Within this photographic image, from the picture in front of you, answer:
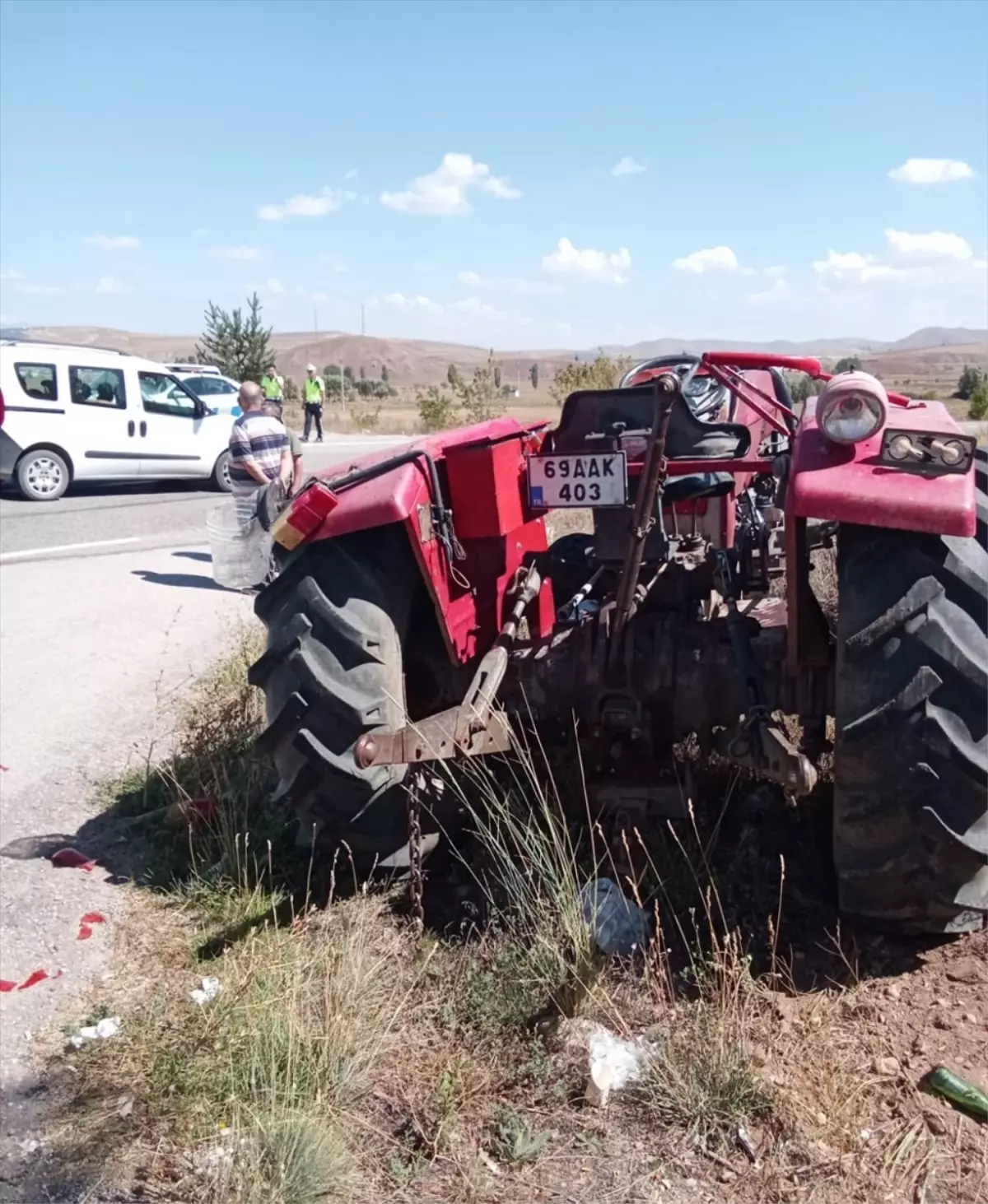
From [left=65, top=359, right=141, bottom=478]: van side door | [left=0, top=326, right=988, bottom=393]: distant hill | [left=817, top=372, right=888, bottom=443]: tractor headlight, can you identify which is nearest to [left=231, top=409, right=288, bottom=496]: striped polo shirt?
[left=817, top=372, right=888, bottom=443]: tractor headlight

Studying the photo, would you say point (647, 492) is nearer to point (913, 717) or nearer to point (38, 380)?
point (913, 717)

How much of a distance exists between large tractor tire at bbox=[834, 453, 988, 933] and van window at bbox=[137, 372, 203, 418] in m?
15.6

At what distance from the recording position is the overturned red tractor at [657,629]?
3.23 metres

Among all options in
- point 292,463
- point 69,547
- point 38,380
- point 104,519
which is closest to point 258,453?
point 292,463

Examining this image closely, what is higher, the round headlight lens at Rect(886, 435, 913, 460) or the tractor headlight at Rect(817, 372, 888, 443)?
the tractor headlight at Rect(817, 372, 888, 443)

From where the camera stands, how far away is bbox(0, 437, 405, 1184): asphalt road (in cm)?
384

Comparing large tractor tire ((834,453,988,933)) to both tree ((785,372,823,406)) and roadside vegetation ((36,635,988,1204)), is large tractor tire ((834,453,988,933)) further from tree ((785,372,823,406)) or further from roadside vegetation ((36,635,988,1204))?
tree ((785,372,823,406))

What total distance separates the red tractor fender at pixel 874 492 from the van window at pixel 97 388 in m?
15.1

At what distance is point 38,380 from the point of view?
1648cm

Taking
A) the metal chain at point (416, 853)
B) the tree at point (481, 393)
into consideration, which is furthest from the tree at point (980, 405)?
the metal chain at point (416, 853)

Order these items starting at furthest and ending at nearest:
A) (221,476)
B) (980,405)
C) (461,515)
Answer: (980,405) → (221,476) → (461,515)

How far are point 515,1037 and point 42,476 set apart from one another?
14.7 m

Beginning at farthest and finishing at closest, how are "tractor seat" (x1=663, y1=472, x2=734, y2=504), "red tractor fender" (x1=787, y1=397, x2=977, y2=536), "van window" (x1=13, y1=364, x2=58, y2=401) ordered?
1. "van window" (x1=13, y1=364, x2=58, y2=401)
2. "tractor seat" (x1=663, y1=472, x2=734, y2=504)
3. "red tractor fender" (x1=787, y1=397, x2=977, y2=536)

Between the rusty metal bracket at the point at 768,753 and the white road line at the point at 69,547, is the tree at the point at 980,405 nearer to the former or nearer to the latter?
the white road line at the point at 69,547
